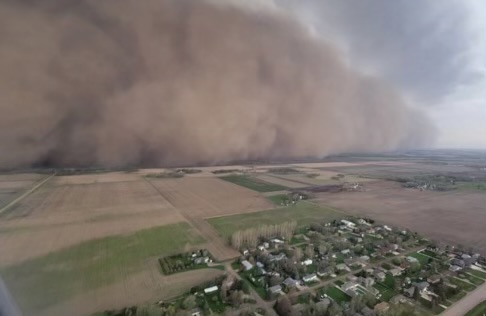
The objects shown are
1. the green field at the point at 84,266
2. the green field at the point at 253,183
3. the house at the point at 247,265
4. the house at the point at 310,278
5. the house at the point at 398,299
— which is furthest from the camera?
the green field at the point at 253,183

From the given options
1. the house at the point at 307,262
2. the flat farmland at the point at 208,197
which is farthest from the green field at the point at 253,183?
the house at the point at 307,262

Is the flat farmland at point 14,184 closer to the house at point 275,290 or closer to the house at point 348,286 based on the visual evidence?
the house at point 275,290

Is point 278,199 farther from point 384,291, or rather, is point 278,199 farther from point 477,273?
point 477,273

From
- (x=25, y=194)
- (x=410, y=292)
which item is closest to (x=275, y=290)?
(x=410, y=292)

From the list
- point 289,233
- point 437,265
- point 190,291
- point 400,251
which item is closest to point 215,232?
point 289,233

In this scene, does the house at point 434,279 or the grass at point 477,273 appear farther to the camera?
the grass at point 477,273

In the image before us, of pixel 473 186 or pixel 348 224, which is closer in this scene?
pixel 348 224

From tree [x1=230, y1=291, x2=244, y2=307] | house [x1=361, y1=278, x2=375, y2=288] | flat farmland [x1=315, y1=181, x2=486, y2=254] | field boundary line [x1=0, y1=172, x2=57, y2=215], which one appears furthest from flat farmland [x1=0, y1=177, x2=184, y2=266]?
flat farmland [x1=315, y1=181, x2=486, y2=254]
